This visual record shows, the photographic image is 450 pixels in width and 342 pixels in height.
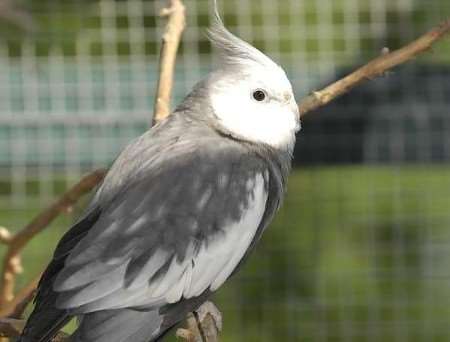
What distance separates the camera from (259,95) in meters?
1.72

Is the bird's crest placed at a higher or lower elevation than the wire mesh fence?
higher

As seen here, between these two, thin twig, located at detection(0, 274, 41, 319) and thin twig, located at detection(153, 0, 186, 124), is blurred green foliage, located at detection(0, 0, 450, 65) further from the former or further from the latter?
thin twig, located at detection(0, 274, 41, 319)

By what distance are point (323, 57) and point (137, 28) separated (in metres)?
0.47

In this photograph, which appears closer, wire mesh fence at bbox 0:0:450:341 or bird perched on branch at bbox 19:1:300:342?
bird perched on branch at bbox 19:1:300:342

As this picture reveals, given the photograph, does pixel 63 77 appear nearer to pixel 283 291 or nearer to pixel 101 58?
pixel 101 58

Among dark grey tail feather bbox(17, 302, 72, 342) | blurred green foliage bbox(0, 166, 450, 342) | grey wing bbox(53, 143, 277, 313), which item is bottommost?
blurred green foliage bbox(0, 166, 450, 342)

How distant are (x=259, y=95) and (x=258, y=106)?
0.05 feet

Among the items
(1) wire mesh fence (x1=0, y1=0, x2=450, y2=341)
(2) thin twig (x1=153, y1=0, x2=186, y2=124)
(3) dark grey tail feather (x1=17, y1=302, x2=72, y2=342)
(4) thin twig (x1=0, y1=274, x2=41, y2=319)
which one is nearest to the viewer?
(3) dark grey tail feather (x1=17, y1=302, x2=72, y2=342)

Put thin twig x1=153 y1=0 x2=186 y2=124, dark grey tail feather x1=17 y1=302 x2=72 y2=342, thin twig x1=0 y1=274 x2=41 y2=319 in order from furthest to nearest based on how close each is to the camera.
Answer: thin twig x1=153 y1=0 x2=186 y2=124 < thin twig x1=0 y1=274 x2=41 y2=319 < dark grey tail feather x1=17 y1=302 x2=72 y2=342

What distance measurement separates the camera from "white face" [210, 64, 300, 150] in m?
1.71

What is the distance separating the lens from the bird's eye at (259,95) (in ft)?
5.64

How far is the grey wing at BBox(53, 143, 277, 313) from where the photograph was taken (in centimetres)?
145

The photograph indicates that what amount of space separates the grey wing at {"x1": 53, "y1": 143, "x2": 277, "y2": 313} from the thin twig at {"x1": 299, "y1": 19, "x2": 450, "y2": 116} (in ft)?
0.50

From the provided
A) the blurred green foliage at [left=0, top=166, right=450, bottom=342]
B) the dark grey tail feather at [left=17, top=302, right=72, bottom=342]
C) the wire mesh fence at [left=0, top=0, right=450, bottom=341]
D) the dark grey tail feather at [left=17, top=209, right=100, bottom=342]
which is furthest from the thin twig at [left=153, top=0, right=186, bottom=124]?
the blurred green foliage at [left=0, top=166, right=450, bottom=342]
